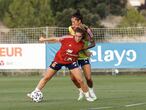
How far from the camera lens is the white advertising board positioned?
30562 millimetres

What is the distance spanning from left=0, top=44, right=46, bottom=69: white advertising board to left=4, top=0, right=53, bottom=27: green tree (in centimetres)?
2896

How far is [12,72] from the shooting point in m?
31.3

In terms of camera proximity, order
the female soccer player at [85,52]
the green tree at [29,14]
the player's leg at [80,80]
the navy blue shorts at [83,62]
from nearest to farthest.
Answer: the player's leg at [80,80]
the female soccer player at [85,52]
the navy blue shorts at [83,62]
the green tree at [29,14]

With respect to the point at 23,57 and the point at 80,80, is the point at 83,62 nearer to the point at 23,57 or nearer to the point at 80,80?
the point at 80,80

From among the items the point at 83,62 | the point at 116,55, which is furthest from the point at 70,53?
the point at 116,55

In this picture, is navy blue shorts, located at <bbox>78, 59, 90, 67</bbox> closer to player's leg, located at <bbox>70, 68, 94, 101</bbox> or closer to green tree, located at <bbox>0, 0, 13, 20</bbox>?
player's leg, located at <bbox>70, 68, 94, 101</bbox>

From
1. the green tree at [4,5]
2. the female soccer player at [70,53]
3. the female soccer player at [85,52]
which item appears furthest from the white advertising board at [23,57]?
the green tree at [4,5]

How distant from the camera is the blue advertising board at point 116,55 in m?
30.5

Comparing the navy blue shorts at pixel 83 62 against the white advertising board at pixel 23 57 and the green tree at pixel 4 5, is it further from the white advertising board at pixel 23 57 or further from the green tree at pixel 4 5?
the green tree at pixel 4 5

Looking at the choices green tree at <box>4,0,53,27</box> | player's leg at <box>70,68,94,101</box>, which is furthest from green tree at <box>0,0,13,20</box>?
player's leg at <box>70,68,94,101</box>

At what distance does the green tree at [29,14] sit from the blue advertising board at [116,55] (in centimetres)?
2938

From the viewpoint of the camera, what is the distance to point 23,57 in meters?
30.6

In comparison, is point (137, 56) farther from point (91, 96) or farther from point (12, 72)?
point (91, 96)

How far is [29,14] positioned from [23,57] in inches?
1204
